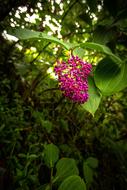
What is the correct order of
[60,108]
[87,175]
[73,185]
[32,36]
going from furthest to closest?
[60,108] < [87,175] < [73,185] < [32,36]

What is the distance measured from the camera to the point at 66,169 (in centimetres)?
125

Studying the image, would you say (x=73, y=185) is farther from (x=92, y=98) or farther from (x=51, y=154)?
(x=92, y=98)

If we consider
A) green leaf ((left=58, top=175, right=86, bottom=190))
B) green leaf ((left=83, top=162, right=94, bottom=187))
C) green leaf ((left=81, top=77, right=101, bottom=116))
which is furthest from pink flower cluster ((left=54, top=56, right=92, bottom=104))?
green leaf ((left=83, top=162, right=94, bottom=187))

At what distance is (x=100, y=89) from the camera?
0.96 meters

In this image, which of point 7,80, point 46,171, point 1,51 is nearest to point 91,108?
point 46,171

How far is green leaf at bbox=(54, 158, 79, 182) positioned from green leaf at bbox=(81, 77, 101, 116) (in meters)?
0.39

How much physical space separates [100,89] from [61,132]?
3.32 ft

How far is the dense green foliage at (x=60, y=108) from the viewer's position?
39.7 inches

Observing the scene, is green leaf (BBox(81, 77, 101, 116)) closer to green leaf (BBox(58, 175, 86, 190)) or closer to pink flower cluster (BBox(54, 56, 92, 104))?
pink flower cluster (BBox(54, 56, 92, 104))

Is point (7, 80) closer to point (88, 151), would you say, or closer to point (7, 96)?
point (7, 96)

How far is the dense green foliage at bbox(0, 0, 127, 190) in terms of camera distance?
101cm

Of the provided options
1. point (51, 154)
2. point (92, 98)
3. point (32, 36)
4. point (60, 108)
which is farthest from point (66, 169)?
point (60, 108)

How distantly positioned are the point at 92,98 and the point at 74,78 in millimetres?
118

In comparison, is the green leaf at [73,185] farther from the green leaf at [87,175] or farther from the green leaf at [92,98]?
the green leaf at [87,175]
